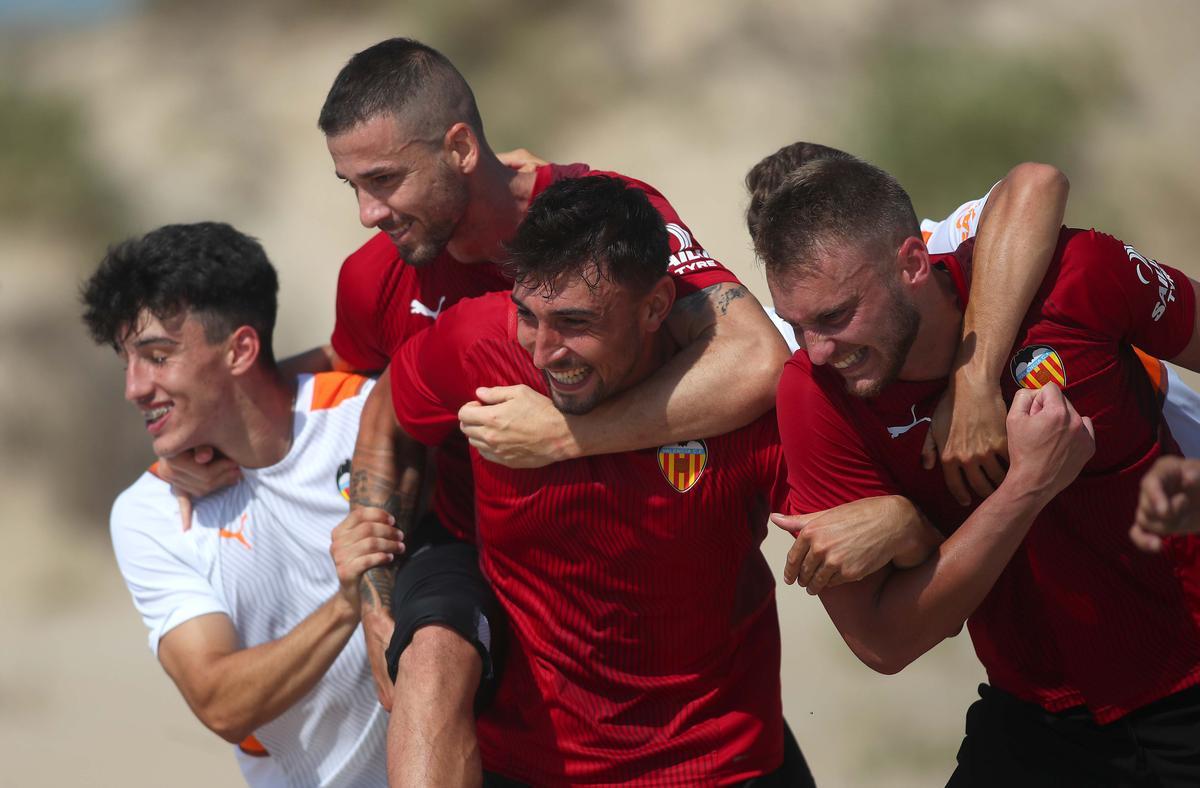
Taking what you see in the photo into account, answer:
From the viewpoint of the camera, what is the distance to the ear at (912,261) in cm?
342

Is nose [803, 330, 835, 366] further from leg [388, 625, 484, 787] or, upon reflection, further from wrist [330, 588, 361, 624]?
wrist [330, 588, 361, 624]

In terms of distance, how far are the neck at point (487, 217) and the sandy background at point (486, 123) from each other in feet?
21.6

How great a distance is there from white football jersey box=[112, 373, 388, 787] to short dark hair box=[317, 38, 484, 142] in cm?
114

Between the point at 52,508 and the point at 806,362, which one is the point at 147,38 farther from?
the point at 806,362

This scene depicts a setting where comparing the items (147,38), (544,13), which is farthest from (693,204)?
(147,38)

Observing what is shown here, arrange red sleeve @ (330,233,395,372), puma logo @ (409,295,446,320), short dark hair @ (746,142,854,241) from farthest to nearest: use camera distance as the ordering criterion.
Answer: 1. red sleeve @ (330,233,395,372)
2. puma logo @ (409,295,446,320)
3. short dark hair @ (746,142,854,241)

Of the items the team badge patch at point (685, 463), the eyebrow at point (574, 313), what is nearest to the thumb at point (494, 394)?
the eyebrow at point (574, 313)

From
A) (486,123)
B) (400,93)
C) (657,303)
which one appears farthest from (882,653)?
(486,123)

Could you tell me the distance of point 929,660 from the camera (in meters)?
8.98

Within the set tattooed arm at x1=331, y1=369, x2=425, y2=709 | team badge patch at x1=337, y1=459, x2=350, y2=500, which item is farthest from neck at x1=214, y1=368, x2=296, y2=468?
tattooed arm at x1=331, y1=369, x2=425, y2=709

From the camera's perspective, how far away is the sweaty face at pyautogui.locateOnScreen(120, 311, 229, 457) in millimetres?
5066

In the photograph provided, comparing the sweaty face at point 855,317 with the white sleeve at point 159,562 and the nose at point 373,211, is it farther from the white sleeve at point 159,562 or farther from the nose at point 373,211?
the white sleeve at point 159,562

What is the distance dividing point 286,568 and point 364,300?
41.2 inches

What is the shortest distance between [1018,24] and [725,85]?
2.75 metres
